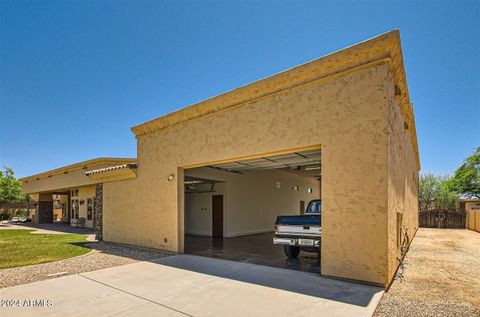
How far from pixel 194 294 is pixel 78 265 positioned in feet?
17.9

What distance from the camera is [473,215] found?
22.3 metres

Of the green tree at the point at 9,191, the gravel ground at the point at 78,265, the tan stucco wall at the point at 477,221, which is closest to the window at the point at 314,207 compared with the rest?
the gravel ground at the point at 78,265

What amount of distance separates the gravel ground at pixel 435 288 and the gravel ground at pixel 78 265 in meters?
7.89

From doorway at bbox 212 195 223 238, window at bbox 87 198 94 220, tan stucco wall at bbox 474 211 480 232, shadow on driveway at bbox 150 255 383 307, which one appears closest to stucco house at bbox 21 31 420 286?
shadow on driveway at bbox 150 255 383 307

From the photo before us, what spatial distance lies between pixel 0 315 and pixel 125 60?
12.7 meters

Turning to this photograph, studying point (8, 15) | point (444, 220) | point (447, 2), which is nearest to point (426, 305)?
point (447, 2)

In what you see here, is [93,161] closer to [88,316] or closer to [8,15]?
[8,15]

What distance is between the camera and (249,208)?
1781 cm

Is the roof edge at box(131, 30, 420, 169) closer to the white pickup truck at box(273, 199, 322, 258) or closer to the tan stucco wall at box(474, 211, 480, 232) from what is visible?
the white pickup truck at box(273, 199, 322, 258)

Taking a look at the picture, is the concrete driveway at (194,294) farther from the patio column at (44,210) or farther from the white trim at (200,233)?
the patio column at (44,210)

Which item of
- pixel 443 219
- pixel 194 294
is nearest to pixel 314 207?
pixel 194 294

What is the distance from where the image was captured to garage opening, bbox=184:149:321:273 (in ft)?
32.9

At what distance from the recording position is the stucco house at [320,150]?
6371 millimetres

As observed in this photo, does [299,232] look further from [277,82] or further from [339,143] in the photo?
[277,82]
